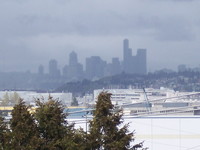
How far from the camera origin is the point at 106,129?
17406 mm

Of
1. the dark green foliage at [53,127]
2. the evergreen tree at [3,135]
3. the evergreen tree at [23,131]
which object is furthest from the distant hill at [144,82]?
the evergreen tree at [23,131]

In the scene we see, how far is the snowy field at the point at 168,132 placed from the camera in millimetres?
32656

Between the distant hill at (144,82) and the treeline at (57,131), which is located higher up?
the distant hill at (144,82)

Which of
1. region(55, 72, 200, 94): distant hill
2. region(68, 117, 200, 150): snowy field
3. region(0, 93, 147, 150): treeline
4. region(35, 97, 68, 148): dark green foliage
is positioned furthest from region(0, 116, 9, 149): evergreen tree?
region(55, 72, 200, 94): distant hill

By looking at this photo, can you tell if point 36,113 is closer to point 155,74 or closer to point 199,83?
point 199,83

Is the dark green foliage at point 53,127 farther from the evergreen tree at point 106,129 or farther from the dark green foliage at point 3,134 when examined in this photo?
the dark green foliage at point 3,134

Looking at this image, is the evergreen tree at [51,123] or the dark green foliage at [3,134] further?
the evergreen tree at [51,123]

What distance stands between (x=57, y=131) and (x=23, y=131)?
858 millimetres

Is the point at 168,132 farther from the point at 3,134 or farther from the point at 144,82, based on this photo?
the point at 144,82

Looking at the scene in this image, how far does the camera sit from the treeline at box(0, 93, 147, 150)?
55.9ft

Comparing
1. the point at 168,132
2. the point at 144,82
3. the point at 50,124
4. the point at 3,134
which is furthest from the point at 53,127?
the point at 144,82

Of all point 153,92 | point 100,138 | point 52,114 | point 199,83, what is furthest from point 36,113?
point 199,83

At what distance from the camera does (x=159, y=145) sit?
108 ft

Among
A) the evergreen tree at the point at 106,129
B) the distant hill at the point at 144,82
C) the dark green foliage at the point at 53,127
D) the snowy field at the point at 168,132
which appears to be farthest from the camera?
the distant hill at the point at 144,82
